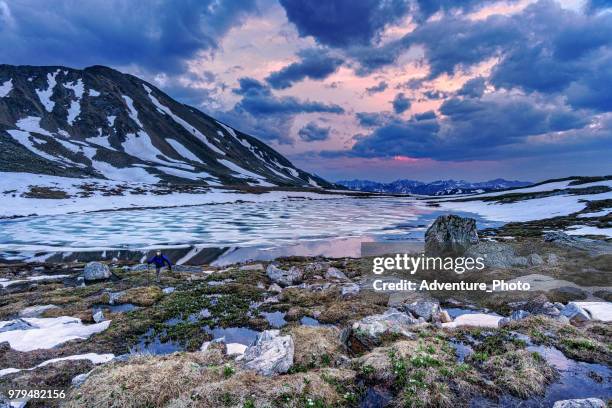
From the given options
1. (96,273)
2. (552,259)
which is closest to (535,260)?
(552,259)

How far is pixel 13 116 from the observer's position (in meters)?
180

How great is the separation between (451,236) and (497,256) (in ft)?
13.8

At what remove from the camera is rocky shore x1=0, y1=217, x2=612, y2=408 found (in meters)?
10.5

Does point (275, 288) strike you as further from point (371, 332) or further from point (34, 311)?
point (34, 311)

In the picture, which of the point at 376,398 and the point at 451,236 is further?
the point at 451,236

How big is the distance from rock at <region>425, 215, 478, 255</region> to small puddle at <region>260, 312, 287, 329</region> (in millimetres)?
17797

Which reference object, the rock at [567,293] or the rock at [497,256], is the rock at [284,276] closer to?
the rock at [497,256]

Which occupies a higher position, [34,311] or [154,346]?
[34,311]

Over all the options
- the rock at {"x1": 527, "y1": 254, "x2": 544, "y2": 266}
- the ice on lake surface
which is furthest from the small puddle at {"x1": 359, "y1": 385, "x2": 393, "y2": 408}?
the ice on lake surface

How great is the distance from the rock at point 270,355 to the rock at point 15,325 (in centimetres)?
1368

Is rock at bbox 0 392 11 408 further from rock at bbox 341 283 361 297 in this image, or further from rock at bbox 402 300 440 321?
rock at bbox 341 283 361 297

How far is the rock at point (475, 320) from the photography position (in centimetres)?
1695

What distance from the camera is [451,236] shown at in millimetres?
31547

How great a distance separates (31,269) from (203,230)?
26.8 m
